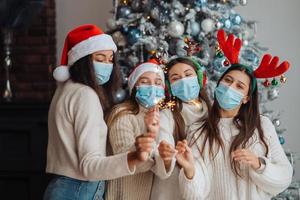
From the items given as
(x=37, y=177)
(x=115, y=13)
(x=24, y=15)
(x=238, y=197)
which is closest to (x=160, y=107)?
(x=238, y=197)

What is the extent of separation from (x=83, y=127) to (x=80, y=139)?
0.16 feet

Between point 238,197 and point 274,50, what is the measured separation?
244cm

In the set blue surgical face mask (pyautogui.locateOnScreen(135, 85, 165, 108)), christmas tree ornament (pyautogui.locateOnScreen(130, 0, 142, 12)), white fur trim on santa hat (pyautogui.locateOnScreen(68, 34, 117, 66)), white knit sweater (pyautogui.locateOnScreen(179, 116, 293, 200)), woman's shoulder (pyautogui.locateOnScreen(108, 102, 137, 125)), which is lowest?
white knit sweater (pyautogui.locateOnScreen(179, 116, 293, 200))

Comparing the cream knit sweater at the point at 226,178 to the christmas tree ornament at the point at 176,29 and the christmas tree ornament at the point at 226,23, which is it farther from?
the christmas tree ornament at the point at 226,23

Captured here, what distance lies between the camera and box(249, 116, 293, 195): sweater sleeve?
7.52 ft

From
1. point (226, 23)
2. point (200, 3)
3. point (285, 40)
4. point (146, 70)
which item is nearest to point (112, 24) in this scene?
point (200, 3)

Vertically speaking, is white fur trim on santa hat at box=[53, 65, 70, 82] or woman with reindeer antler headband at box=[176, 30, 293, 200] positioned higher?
white fur trim on santa hat at box=[53, 65, 70, 82]

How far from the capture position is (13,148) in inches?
158

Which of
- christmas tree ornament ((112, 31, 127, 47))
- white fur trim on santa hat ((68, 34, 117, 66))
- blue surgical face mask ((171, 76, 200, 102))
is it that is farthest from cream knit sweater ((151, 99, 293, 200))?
christmas tree ornament ((112, 31, 127, 47))

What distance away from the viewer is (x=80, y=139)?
2.22 m

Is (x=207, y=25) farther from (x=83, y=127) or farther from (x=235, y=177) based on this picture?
(x=83, y=127)

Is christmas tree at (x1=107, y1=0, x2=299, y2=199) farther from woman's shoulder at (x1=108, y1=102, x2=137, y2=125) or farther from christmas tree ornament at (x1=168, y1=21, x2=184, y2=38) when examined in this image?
woman's shoulder at (x1=108, y1=102, x2=137, y2=125)

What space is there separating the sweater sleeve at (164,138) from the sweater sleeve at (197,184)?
74 millimetres

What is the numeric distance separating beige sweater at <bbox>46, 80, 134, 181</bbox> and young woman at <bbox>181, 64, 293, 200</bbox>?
343mm
